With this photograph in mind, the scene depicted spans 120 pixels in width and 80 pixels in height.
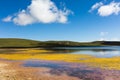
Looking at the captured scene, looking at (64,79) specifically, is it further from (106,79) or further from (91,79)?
(106,79)

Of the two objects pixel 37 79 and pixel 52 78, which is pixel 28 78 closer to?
pixel 37 79

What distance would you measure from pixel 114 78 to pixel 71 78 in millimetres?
4971

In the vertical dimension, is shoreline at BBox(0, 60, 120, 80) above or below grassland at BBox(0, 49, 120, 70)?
below

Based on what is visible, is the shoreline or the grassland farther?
the grassland

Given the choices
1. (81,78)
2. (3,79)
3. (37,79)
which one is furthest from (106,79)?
(3,79)

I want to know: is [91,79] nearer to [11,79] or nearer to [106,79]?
[106,79]

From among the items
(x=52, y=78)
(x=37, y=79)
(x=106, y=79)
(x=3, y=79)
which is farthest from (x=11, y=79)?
(x=106, y=79)

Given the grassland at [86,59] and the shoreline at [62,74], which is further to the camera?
the grassland at [86,59]

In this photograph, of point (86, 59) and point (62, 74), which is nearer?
point (62, 74)

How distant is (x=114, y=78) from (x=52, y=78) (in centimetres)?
723

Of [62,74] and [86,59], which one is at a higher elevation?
[86,59]

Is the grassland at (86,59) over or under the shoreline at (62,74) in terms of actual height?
over

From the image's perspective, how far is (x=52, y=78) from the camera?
22.8 meters

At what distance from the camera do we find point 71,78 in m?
22.7
